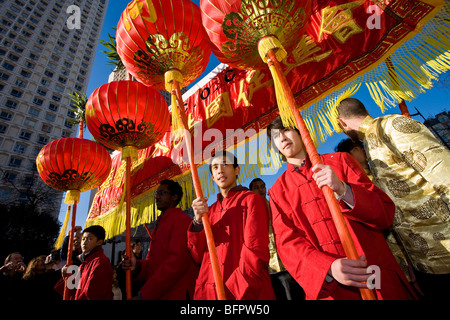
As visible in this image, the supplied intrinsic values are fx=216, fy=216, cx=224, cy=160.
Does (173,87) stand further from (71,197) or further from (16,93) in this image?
(16,93)

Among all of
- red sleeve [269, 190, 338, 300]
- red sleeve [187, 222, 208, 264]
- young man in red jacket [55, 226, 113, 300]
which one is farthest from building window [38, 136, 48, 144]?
red sleeve [269, 190, 338, 300]

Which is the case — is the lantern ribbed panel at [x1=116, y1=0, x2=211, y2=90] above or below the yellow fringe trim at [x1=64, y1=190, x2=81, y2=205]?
above

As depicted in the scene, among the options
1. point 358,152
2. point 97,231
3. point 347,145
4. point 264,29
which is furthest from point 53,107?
point 358,152

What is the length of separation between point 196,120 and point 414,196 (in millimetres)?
2500

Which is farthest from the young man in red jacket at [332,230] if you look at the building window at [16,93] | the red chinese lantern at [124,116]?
the building window at [16,93]

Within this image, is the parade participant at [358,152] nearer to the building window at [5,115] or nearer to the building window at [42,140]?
the building window at [42,140]

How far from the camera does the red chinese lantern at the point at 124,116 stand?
91.3 inches

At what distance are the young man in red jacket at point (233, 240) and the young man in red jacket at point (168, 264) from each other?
1.11 feet

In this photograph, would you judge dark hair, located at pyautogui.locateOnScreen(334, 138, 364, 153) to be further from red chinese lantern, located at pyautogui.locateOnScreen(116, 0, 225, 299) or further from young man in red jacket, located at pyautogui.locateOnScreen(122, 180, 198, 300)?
young man in red jacket, located at pyautogui.locateOnScreen(122, 180, 198, 300)

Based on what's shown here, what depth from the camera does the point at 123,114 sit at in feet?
7.64

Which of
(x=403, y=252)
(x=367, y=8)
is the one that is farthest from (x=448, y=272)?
(x=367, y=8)

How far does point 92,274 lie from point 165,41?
8.70 ft

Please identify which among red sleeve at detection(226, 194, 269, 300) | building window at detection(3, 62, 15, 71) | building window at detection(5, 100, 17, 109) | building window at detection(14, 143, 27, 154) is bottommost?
red sleeve at detection(226, 194, 269, 300)

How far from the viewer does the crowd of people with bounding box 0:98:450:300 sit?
3.33 ft
